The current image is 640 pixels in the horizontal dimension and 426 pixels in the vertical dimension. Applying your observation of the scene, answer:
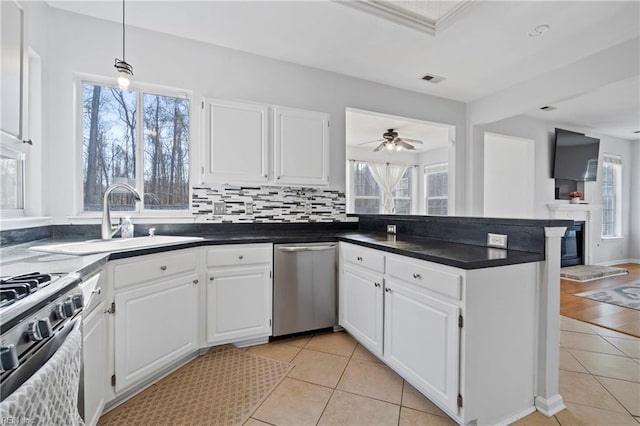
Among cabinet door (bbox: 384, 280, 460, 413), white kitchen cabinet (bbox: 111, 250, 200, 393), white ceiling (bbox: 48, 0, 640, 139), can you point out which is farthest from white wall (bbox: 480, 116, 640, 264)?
white kitchen cabinet (bbox: 111, 250, 200, 393)

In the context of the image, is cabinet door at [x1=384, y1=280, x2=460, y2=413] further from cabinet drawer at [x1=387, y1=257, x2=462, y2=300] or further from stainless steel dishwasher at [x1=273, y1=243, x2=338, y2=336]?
stainless steel dishwasher at [x1=273, y1=243, x2=338, y2=336]

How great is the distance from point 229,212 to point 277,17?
1.72m

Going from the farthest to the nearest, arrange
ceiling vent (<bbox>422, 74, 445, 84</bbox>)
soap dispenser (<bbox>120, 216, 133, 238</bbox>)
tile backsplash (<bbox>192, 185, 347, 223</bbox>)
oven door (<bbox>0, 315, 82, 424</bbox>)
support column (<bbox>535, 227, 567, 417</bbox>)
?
ceiling vent (<bbox>422, 74, 445, 84</bbox>)
tile backsplash (<bbox>192, 185, 347, 223</bbox>)
soap dispenser (<bbox>120, 216, 133, 238</bbox>)
support column (<bbox>535, 227, 567, 417</bbox>)
oven door (<bbox>0, 315, 82, 424</bbox>)

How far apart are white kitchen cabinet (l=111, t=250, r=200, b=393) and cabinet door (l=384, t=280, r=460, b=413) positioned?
137 cm

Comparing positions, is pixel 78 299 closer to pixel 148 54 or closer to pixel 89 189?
pixel 89 189

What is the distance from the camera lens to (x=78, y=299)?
3.28 feet

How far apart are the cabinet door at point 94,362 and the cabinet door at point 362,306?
1.60 metres

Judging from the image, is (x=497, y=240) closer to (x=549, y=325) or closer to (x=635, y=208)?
(x=549, y=325)

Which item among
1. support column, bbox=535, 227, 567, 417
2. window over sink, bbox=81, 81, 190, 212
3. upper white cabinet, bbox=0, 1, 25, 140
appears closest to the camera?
upper white cabinet, bbox=0, 1, 25, 140

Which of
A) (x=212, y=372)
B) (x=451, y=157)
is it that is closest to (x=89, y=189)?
(x=212, y=372)

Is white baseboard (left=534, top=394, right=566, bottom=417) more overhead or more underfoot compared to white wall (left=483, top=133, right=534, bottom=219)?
more underfoot

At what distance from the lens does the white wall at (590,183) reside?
16.1 ft

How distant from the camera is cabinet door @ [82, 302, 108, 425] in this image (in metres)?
1.31

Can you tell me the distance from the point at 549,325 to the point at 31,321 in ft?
7.04
